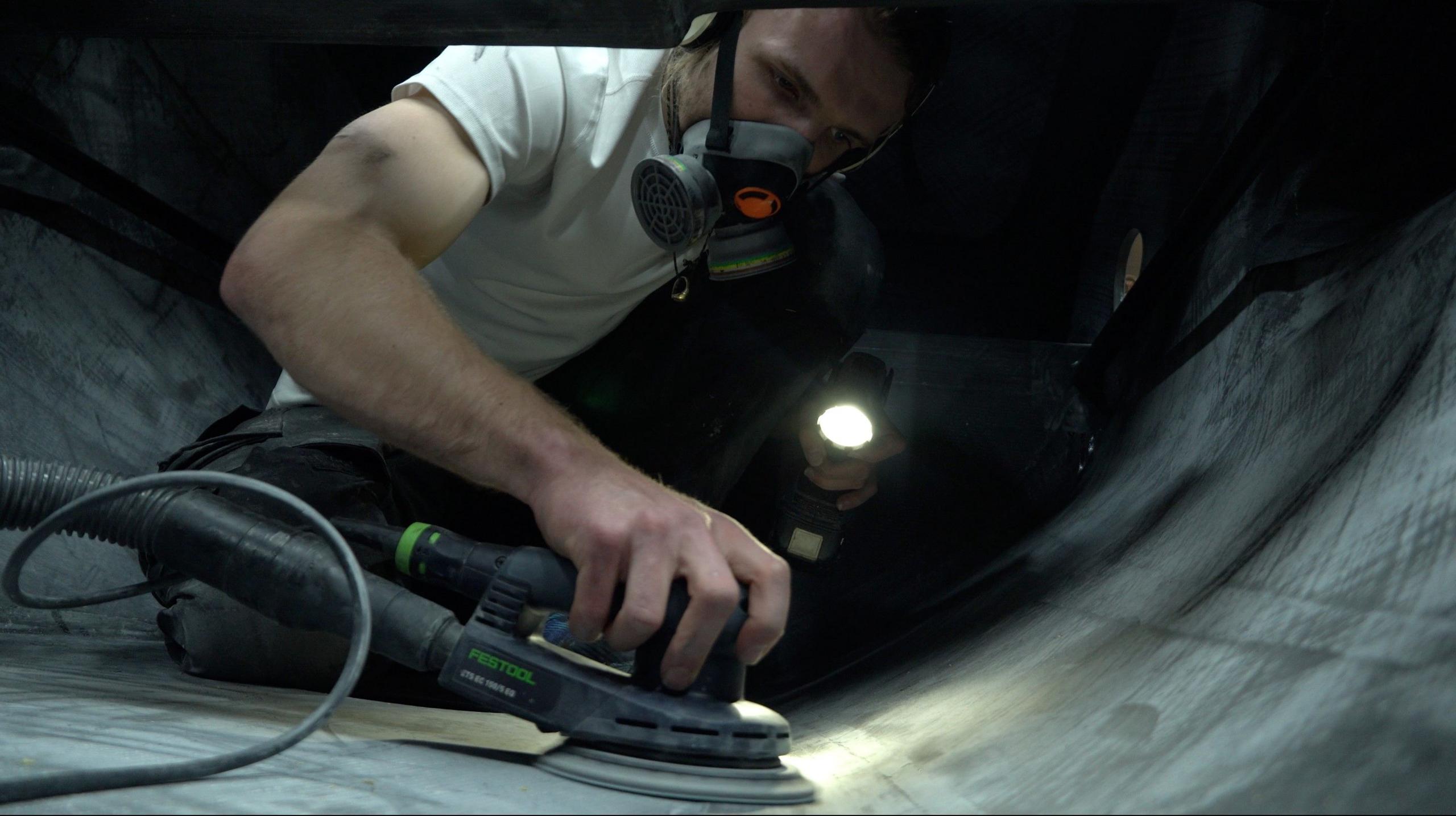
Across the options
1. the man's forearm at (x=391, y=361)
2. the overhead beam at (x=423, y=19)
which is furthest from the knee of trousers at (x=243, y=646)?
the overhead beam at (x=423, y=19)

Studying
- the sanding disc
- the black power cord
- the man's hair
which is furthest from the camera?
the man's hair

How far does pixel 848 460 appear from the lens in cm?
175

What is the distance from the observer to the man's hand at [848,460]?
1.76 m

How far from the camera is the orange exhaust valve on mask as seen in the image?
1.16m

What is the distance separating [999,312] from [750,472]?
0.75m

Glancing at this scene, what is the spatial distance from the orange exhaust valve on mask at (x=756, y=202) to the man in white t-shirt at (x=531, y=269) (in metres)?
0.09

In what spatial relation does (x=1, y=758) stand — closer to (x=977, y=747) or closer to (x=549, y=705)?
(x=549, y=705)

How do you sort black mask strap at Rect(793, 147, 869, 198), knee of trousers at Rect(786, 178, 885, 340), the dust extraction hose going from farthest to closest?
knee of trousers at Rect(786, 178, 885, 340), black mask strap at Rect(793, 147, 869, 198), the dust extraction hose

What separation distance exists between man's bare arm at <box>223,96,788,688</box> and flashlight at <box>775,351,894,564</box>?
86 cm

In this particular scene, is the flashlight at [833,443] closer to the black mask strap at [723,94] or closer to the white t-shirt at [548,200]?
the white t-shirt at [548,200]

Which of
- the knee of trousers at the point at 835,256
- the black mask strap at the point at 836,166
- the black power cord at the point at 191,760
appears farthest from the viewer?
the knee of trousers at the point at 835,256

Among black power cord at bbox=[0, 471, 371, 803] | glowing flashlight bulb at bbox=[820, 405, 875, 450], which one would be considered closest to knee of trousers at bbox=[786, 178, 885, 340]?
glowing flashlight bulb at bbox=[820, 405, 875, 450]

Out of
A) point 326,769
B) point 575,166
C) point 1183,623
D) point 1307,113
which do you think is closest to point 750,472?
point 575,166

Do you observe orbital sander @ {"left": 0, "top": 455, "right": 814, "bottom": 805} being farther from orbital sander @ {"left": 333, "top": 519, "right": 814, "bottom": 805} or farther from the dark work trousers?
the dark work trousers
